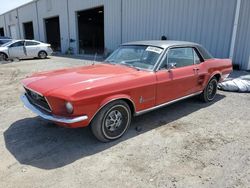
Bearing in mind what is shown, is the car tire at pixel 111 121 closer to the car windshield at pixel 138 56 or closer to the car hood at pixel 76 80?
the car hood at pixel 76 80

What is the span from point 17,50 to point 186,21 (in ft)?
35.8

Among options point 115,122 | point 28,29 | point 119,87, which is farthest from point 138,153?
point 28,29

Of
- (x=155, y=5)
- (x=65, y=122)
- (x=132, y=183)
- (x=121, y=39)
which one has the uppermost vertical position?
(x=155, y=5)

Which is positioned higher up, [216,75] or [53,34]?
[53,34]

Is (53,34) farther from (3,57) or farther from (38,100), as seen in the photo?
(38,100)

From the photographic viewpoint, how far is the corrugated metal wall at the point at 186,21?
9.40 m

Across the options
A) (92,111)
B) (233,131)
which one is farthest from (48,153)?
(233,131)

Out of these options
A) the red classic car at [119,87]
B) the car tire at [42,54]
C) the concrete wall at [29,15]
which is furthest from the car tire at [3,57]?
the red classic car at [119,87]

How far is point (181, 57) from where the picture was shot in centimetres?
457

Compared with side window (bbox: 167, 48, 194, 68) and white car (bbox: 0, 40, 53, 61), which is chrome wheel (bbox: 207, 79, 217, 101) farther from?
white car (bbox: 0, 40, 53, 61)

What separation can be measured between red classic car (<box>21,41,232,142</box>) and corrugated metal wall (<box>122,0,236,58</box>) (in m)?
5.33

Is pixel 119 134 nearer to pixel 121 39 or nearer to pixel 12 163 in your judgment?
pixel 12 163

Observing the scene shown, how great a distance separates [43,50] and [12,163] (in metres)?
14.1

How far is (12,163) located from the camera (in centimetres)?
299
